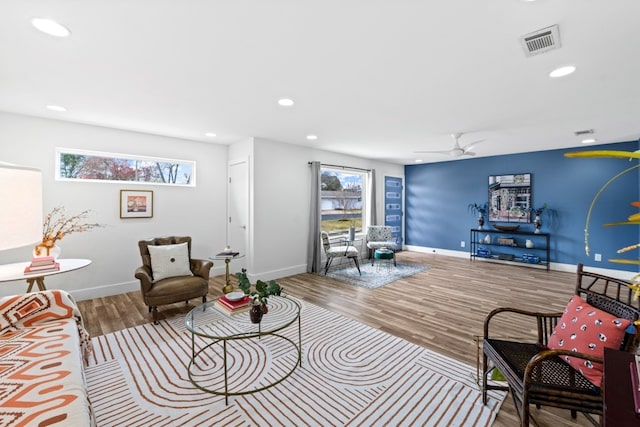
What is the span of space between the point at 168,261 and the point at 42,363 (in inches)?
75.0

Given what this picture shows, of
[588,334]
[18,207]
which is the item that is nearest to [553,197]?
[588,334]

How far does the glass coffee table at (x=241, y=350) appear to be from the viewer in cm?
209

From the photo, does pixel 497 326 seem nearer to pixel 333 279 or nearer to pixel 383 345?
pixel 383 345

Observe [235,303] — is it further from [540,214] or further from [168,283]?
[540,214]

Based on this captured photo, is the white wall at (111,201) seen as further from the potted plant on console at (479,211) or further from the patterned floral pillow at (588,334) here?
the potted plant on console at (479,211)

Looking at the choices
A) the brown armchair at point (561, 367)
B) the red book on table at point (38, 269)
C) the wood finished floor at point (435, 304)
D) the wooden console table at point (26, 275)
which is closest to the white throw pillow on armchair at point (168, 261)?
the wood finished floor at point (435, 304)

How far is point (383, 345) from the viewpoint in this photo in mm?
2711

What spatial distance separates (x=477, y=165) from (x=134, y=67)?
6.82 m

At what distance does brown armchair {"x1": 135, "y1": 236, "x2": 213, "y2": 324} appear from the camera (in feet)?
10.4

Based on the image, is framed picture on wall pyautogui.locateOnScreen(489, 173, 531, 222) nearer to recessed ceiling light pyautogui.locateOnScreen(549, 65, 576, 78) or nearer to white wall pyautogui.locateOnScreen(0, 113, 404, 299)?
white wall pyautogui.locateOnScreen(0, 113, 404, 299)

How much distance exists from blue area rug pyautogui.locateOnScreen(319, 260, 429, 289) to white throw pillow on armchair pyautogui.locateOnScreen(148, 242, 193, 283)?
253cm

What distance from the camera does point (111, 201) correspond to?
13.5 feet

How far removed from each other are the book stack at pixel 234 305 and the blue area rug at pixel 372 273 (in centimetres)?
250

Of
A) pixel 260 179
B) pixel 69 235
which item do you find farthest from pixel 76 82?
pixel 260 179
